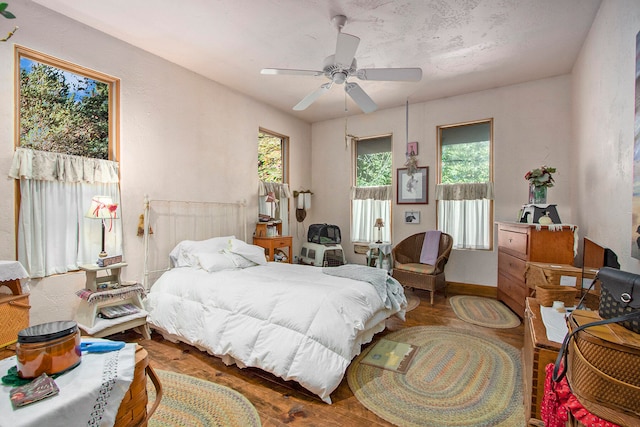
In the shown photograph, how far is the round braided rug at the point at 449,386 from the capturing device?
6.14 feet

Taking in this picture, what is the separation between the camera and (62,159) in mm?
2660

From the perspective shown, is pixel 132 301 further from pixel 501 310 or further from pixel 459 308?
pixel 501 310

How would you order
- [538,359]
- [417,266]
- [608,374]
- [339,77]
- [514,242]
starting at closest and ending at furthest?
[608,374], [538,359], [339,77], [514,242], [417,266]

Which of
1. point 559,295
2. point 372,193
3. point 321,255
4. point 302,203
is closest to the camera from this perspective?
point 559,295

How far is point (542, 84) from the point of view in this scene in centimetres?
405

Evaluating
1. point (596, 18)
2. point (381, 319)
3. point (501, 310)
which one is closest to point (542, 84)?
point (596, 18)

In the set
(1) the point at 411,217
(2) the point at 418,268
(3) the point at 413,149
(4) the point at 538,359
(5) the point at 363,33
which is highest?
(5) the point at 363,33

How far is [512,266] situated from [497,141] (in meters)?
1.87

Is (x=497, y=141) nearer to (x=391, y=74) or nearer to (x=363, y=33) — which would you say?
(x=391, y=74)

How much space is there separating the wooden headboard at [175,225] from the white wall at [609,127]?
404cm

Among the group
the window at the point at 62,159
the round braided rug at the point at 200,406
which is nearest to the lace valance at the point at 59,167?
the window at the point at 62,159

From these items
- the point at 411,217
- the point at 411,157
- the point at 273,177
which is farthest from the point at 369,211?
the point at 273,177

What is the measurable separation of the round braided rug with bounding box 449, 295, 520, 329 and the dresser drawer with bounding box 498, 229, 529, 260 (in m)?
0.75

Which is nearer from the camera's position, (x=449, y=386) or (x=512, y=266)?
(x=449, y=386)
